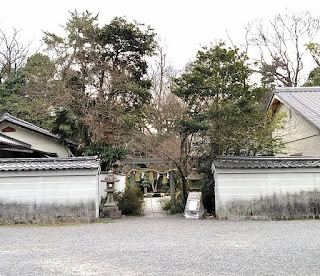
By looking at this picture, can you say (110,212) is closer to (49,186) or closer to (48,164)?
(49,186)

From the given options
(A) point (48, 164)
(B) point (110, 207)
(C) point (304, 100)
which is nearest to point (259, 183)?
(B) point (110, 207)

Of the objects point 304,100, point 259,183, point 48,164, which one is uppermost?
point 304,100

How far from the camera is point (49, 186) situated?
9719mm

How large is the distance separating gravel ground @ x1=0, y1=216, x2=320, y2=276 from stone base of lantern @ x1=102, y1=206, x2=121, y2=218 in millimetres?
1487

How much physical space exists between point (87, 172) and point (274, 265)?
6495 millimetres

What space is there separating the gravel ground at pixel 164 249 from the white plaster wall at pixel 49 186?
1.01 metres

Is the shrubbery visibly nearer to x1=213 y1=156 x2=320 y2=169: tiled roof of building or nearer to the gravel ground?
the gravel ground

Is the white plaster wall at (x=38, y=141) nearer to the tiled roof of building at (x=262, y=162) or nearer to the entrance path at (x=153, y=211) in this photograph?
the entrance path at (x=153, y=211)

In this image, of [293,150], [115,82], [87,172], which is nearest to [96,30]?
[115,82]

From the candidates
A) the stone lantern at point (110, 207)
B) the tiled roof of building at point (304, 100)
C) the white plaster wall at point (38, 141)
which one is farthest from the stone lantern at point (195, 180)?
the white plaster wall at point (38, 141)

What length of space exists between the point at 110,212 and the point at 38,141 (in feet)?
34.8

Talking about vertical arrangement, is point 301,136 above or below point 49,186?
above

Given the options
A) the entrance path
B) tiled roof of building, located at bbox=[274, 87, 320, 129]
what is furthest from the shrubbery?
tiled roof of building, located at bbox=[274, 87, 320, 129]

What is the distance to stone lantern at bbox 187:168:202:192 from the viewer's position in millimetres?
11055
